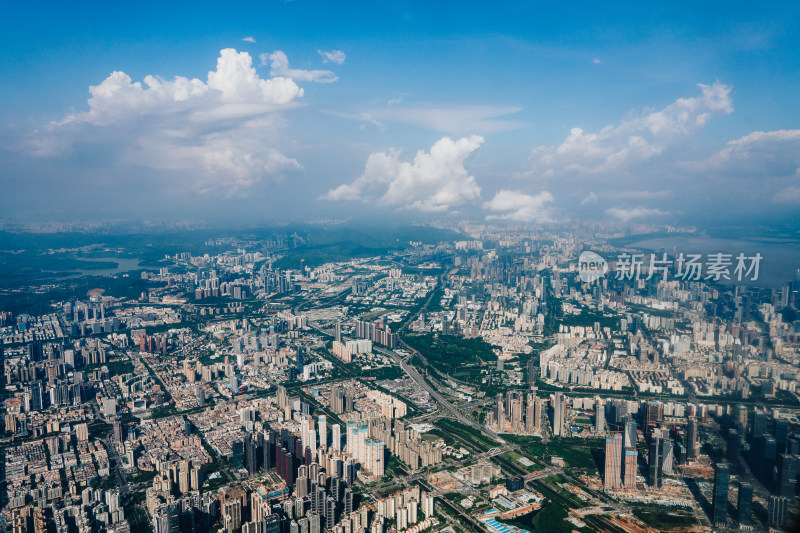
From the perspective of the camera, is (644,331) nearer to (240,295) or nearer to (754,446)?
(754,446)

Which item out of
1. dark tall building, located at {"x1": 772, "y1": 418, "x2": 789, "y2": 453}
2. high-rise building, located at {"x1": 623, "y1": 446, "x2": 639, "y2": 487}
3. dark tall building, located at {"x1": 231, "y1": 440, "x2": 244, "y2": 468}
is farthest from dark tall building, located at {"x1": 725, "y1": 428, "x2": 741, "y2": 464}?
dark tall building, located at {"x1": 231, "y1": 440, "x2": 244, "y2": 468}

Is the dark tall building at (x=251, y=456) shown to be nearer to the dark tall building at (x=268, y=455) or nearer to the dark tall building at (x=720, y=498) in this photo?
the dark tall building at (x=268, y=455)

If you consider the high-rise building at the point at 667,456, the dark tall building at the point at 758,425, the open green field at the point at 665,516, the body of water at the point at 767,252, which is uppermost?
the body of water at the point at 767,252

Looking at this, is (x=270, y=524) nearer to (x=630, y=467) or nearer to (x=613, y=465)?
(x=613, y=465)

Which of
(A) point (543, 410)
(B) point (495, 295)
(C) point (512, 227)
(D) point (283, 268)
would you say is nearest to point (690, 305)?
(A) point (543, 410)

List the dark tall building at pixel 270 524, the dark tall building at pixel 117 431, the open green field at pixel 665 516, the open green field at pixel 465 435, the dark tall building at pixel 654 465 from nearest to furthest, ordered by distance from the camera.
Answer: the dark tall building at pixel 270 524 → the open green field at pixel 665 516 → the dark tall building at pixel 654 465 → the open green field at pixel 465 435 → the dark tall building at pixel 117 431

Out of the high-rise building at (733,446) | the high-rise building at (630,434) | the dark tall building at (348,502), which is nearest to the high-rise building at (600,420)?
→ the high-rise building at (630,434)

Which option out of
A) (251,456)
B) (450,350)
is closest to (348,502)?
(251,456)

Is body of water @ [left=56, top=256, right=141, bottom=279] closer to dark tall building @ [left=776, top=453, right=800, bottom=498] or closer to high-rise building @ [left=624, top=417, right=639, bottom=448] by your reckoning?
high-rise building @ [left=624, top=417, right=639, bottom=448]
